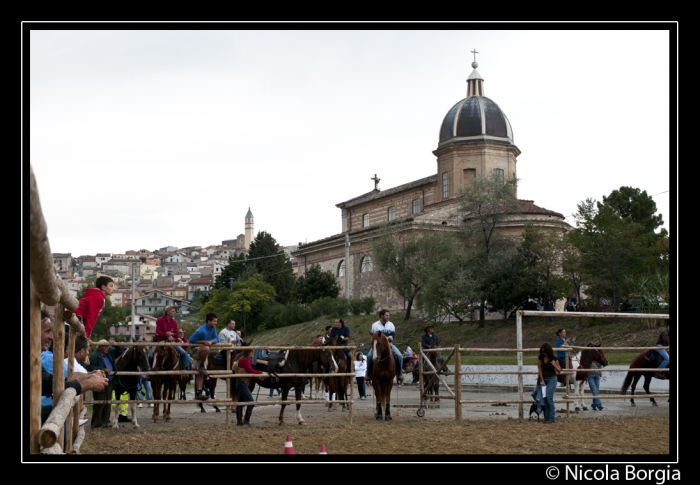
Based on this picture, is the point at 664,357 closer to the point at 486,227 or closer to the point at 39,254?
Answer: the point at 39,254

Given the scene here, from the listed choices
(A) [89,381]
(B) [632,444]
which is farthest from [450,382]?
(A) [89,381]

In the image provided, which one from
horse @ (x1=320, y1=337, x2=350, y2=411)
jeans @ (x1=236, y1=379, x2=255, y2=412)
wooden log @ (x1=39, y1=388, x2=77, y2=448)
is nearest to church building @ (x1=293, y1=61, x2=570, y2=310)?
horse @ (x1=320, y1=337, x2=350, y2=411)

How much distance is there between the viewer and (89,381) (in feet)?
29.0

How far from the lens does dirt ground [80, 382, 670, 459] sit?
11984mm

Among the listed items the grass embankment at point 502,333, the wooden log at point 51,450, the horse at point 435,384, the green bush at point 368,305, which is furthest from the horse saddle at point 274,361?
the green bush at point 368,305

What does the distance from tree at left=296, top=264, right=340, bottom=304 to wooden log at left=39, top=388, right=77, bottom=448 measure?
6858 cm

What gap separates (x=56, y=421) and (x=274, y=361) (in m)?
9.85

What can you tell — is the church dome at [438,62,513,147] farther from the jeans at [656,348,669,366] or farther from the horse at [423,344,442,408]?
the jeans at [656,348,669,366]

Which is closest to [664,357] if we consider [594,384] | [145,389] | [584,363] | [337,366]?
[594,384]

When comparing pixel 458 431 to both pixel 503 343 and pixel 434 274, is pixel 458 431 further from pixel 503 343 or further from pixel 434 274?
pixel 434 274

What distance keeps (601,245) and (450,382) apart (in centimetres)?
1698

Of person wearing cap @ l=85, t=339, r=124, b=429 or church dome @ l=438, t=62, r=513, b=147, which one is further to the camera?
church dome @ l=438, t=62, r=513, b=147

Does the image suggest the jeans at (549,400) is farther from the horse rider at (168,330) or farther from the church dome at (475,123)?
the church dome at (475,123)
